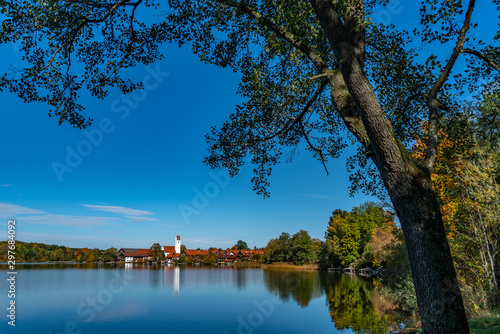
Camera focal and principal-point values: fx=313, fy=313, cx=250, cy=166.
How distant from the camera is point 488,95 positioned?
8109 millimetres

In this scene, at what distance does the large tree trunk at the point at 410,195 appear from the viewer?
11.4 ft

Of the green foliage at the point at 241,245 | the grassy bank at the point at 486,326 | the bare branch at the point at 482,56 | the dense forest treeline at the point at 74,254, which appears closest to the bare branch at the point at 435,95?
the bare branch at the point at 482,56

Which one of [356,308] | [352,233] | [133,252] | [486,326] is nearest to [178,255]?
[133,252]

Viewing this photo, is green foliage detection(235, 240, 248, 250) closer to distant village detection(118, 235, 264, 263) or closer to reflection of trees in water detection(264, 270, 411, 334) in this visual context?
distant village detection(118, 235, 264, 263)

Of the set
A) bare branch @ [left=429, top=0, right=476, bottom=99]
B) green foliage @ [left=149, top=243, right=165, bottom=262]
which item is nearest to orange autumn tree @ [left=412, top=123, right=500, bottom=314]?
bare branch @ [left=429, top=0, right=476, bottom=99]

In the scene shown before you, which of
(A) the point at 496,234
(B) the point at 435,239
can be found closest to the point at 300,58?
(B) the point at 435,239

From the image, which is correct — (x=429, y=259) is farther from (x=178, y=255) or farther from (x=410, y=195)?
(x=178, y=255)

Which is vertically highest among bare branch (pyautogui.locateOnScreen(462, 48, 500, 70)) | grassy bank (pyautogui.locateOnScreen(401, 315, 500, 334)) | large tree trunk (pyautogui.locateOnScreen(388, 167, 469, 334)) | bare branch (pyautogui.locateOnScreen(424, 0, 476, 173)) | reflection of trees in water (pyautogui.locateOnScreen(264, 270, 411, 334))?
bare branch (pyautogui.locateOnScreen(462, 48, 500, 70))

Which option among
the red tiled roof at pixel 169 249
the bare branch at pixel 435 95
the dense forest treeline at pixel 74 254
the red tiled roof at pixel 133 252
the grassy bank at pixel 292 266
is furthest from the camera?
the red tiled roof at pixel 169 249

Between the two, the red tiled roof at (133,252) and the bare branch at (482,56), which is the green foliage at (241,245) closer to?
the red tiled roof at (133,252)

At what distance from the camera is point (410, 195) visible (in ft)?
12.6

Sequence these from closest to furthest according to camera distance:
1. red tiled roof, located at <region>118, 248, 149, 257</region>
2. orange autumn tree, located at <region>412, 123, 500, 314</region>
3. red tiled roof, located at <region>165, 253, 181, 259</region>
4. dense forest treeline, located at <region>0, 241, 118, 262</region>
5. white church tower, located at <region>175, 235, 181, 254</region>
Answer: orange autumn tree, located at <region>412, 123, 500, 314</region> < dense forest treeline, located at <region>0, 241, 118, 262</region> < red tiled roof, located at <region>118, 248, 149, 257</region> < red tiled roof, located at <region>165, 253, 181, 259</region> < white church tower, located at <region>175, 235, 181, 254</region>

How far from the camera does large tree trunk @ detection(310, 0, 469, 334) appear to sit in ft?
11.4

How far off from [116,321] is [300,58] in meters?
21.1
